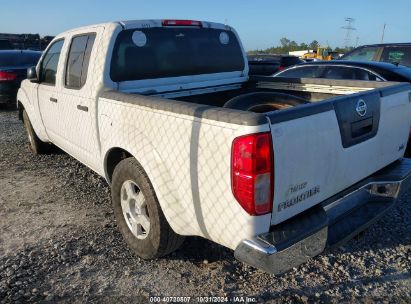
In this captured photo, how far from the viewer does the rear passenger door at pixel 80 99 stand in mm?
3609

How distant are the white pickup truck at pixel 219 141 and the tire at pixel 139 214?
12mm

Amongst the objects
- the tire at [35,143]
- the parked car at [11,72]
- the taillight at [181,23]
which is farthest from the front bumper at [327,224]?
the parked car at [11,72]

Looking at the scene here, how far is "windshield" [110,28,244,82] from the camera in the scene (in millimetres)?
3594

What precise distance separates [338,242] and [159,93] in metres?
2.21

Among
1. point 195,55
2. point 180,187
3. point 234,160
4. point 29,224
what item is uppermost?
point 195,55

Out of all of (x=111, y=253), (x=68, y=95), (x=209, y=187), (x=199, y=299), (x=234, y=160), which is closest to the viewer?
(x=234, y=160)

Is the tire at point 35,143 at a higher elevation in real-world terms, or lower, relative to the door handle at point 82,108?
lower

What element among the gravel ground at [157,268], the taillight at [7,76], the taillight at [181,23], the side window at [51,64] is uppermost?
the taillight at [181,23]

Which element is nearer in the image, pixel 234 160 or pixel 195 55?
pixel 234 160

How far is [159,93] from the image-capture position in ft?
12.6

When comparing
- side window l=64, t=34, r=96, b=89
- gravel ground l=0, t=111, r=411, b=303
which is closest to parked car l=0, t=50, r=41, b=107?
side window l=64, t=34, r=96, b=89

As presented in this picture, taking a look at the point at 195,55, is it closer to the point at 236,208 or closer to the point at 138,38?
the point at 138,38

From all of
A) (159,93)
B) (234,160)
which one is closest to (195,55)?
(159,93)
